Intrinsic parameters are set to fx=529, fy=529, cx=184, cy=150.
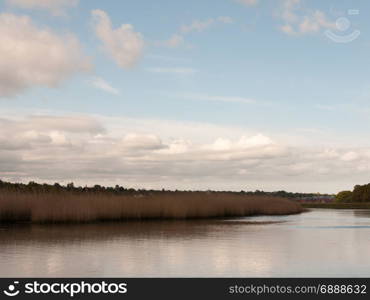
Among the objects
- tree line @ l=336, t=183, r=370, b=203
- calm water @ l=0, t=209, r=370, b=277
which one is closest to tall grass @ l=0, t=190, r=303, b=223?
calm water @ l=0, t=209, r=370, b=277

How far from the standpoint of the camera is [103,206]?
21.4 meters

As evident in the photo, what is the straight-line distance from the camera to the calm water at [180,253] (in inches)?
351

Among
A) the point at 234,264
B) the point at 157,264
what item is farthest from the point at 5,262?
the point at 234,264

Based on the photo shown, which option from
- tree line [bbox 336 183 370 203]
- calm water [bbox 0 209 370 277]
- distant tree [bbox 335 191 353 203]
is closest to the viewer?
calm water [bbox 0 209 370 277]

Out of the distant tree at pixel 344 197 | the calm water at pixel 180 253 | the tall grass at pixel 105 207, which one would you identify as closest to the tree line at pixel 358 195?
the distant tree at pixel 344 197

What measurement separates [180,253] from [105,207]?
35.4 feet

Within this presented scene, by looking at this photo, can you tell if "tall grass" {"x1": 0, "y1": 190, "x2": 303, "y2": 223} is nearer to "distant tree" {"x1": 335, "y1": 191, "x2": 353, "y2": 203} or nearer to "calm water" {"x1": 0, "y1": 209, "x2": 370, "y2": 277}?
"calm water" {"x1": 0, "y1": 209, "x2": 370, "y2": 277}

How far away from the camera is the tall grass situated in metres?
19.5

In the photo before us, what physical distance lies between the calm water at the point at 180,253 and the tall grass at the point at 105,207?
11.2ft

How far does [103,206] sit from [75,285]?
45.4ft

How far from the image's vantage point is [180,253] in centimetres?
1105

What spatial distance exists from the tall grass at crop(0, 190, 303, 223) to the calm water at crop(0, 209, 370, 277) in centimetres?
341

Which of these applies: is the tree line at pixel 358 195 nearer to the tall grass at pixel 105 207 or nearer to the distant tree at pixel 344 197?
the distant tree at pixel 344 197

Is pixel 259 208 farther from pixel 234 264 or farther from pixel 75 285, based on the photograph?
pixel 75 285
